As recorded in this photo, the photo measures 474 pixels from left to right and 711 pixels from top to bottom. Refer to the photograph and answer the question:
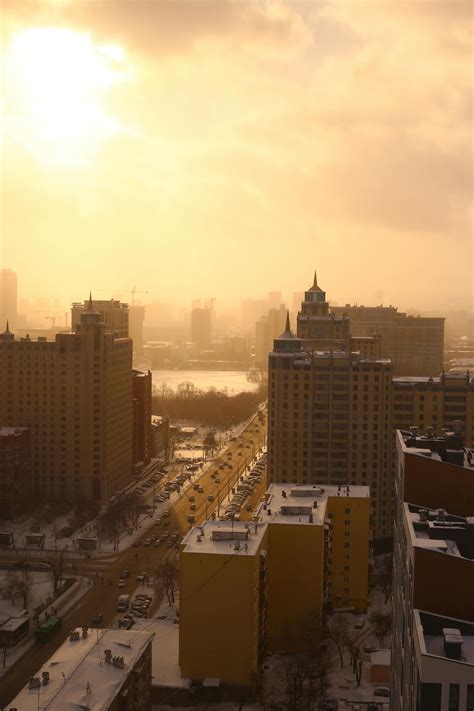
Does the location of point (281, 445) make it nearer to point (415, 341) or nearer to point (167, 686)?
point (167, 686)

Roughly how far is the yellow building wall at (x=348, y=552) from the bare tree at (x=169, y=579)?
317 centimetres

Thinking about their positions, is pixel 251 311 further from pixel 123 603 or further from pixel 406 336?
pixel 123 603

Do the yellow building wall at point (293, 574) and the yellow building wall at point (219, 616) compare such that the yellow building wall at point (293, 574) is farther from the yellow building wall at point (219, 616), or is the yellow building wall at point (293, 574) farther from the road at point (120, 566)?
the road at point (120, 566)

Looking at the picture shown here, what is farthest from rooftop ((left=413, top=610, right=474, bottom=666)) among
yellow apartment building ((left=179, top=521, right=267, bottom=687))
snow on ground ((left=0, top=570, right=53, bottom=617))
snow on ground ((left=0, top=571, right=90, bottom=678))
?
snow on ground ((left=0, top=570, right=53, bottom=617))

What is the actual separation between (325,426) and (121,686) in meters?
11.7

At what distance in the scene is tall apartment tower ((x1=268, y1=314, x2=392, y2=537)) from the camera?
21.2 meters

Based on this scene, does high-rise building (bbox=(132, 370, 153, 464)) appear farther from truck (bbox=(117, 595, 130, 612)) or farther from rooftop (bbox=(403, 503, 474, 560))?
Result: rooftop (bbox=(403, 503, 474, 560))

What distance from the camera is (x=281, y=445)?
70.3 ft

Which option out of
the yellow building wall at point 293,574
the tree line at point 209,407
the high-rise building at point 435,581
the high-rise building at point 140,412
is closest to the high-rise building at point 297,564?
the yellow building wall at point 293,574

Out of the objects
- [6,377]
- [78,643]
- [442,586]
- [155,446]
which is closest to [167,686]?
[78,643]

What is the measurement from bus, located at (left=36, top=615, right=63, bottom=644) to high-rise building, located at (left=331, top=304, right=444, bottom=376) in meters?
34.6

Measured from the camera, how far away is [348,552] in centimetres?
1677

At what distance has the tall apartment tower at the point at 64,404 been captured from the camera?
25.5 m

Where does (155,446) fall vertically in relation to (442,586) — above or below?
below
